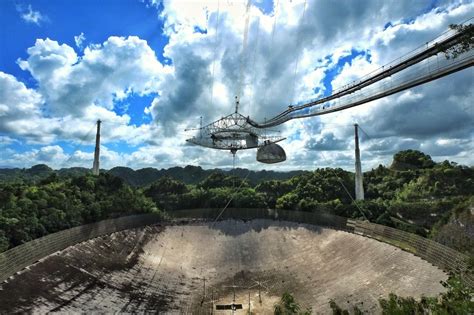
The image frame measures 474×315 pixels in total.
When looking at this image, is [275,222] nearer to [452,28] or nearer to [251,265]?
[251,265]

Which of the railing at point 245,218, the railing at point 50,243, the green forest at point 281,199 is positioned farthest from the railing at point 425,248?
the railing at point 50,243

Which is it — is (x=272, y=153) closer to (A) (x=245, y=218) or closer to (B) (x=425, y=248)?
(A) (x=245, y=218)

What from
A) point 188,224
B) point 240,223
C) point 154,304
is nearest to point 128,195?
point 188,224

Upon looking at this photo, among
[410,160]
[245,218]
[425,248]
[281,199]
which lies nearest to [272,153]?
[245,218]

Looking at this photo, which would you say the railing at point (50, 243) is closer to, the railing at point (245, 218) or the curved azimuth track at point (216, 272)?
the railing at point (245, 218)

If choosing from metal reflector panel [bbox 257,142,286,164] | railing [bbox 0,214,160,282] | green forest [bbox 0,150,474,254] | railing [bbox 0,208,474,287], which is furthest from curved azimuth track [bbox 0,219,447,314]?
metal reflector panel [bbox 257,142,286,164]
